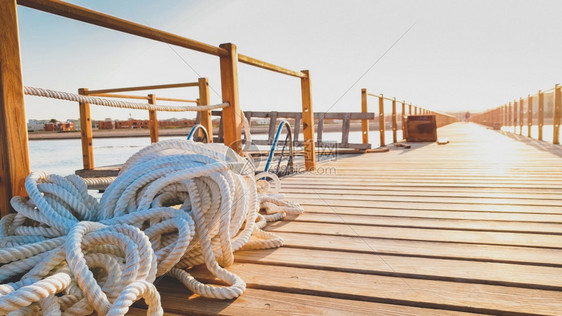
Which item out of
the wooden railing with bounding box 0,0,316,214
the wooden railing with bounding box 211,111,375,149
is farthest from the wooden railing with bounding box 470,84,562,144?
the wooden railing with bounding box 0,0,316,214

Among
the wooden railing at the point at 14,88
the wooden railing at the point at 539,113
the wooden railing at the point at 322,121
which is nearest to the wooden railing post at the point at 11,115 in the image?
the wooden railing at the point at 14,88

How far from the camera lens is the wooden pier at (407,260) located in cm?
94

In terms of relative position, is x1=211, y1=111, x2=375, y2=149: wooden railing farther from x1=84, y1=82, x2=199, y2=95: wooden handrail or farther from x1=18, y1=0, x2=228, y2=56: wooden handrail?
x1=18, y1=0, x2=228, y2=56: wooden handrail

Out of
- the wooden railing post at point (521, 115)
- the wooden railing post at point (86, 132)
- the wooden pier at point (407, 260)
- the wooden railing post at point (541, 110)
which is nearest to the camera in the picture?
the wooden pier at point (407, 260)

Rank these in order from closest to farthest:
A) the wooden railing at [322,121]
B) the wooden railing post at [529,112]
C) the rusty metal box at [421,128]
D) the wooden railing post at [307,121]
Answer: the wooden railing post at [307,121], the wooden railing at [322,121], the rusty metal box at [421,128], the wooden railing post at [529,112]

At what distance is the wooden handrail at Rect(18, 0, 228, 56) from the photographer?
122 centimetres

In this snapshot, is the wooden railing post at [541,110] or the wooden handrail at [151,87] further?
the wooden railing post at [541,110]

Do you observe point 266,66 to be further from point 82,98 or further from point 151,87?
point 151,87

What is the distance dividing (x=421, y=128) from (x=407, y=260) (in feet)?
24.4

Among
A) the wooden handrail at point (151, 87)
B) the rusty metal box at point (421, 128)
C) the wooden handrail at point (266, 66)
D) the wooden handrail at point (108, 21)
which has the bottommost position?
the rusty metal box at point (421, 128)

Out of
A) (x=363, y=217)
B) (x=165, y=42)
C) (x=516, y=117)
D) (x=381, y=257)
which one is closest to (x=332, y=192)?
(x=363, y=217)

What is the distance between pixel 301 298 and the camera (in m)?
0.98

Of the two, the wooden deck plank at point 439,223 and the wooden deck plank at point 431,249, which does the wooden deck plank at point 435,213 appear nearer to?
the wooden deck plank at point 439,223

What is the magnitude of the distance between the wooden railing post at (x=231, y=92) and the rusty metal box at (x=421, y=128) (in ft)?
21.7
